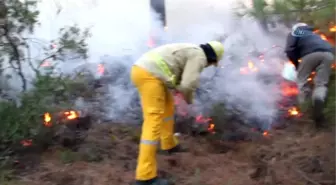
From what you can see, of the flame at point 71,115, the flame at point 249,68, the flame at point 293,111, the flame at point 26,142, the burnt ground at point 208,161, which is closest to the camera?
the burnt ground at point 208,161

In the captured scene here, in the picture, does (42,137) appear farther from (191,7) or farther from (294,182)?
(191,7)

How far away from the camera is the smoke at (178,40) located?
801 cm

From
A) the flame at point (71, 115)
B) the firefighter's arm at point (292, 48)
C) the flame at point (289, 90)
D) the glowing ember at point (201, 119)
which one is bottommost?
the glowing ember at point (201, 119)

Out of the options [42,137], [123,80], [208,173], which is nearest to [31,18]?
[42,137]

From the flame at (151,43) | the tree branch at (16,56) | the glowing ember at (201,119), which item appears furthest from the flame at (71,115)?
the flame at (151,43)

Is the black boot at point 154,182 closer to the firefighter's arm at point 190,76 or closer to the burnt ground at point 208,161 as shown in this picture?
the burnt ground at point 208,161

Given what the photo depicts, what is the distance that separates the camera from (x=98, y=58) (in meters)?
9.29

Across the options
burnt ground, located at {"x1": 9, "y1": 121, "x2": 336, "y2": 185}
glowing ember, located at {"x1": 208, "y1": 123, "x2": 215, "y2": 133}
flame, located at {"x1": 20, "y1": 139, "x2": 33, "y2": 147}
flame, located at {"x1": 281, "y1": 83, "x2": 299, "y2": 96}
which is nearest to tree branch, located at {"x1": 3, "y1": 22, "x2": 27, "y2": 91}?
flame, located at {"x1": 20, "y1": 139, "x2": 33, "y2": 147}

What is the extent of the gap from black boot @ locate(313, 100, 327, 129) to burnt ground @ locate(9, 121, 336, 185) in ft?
0.44

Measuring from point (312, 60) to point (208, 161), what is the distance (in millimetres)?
2143

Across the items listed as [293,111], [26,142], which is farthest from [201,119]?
[26,142]

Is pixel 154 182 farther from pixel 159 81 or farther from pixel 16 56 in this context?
pixel 16 56

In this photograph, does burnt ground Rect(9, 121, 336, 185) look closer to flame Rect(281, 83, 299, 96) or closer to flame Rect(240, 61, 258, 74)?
flame Rect(281, 83, 299, 96)

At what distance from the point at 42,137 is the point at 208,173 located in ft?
7.18
